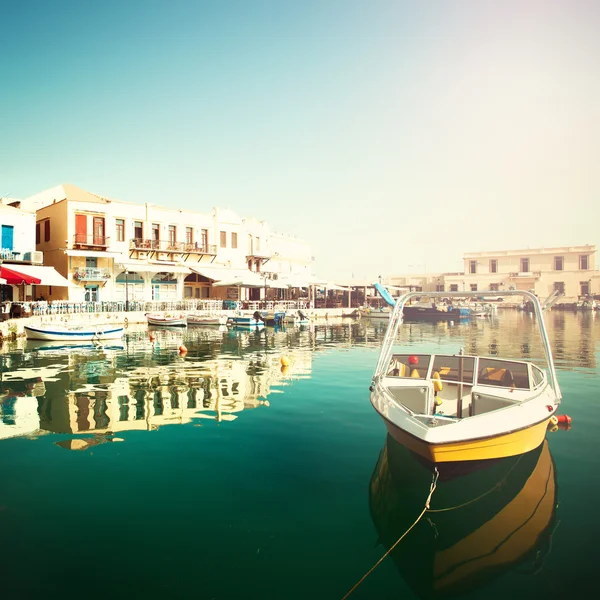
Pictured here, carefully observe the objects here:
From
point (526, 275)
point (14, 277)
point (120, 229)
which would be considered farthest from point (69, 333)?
point (526, 275)

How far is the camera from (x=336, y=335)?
33.5 metres

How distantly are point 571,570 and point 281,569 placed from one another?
3.23m

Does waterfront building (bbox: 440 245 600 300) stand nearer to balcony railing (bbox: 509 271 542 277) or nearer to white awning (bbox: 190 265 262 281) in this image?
balcony railing (bbox: 509 271 542 277)

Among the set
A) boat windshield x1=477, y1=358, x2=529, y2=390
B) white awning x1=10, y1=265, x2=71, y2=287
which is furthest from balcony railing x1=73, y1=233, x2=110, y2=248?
boat windshield x1=477, y1=358, x2=529, y2=390

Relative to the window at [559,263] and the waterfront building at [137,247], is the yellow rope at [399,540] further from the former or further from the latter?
the window at [559,263]

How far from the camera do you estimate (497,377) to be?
386 inches

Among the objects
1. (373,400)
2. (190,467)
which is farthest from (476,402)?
(190,467)

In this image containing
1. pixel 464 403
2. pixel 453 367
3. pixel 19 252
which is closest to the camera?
pixel 464 403

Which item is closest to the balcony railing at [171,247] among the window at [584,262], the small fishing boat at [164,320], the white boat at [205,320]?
the white boat at [205,320]

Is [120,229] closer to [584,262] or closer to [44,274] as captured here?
[44,274]

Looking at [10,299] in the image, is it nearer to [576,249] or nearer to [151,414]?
[151,414]

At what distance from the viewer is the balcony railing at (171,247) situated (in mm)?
42094

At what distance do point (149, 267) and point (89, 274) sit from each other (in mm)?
4911

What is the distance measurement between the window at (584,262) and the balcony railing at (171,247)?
75547 millimetres
